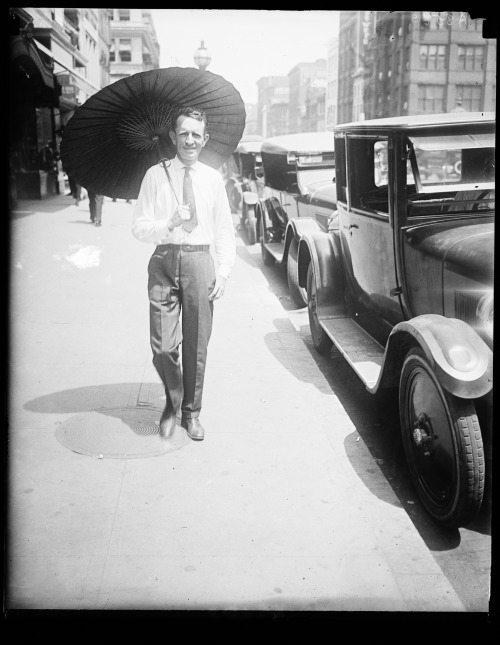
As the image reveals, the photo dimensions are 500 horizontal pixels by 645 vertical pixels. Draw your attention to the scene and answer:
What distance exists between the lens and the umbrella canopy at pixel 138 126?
11.6ft

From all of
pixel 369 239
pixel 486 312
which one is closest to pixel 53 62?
pixel 369 239

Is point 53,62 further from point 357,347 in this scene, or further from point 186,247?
point 186,247

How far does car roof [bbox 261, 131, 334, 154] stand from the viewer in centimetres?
1010

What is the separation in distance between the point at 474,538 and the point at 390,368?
39.5 inches

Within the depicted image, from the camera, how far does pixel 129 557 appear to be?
2.88 meters

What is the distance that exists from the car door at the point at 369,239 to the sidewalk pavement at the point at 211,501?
0.70 meters

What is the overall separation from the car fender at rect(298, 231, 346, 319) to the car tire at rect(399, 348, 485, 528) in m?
2.20

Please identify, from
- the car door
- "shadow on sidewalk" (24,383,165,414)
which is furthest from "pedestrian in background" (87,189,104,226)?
"shadow on sidewalk" (24,383,165,414)

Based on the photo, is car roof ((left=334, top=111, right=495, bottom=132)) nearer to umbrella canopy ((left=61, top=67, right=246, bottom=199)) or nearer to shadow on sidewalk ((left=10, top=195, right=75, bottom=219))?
umbrella canopy ((left=61, top=67, right=246, bottom=199))

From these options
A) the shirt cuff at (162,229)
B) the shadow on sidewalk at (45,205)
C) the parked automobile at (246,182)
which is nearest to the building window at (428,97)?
the parked automobile at (246,182)

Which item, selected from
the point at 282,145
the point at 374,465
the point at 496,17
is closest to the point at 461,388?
the point at 374,465
